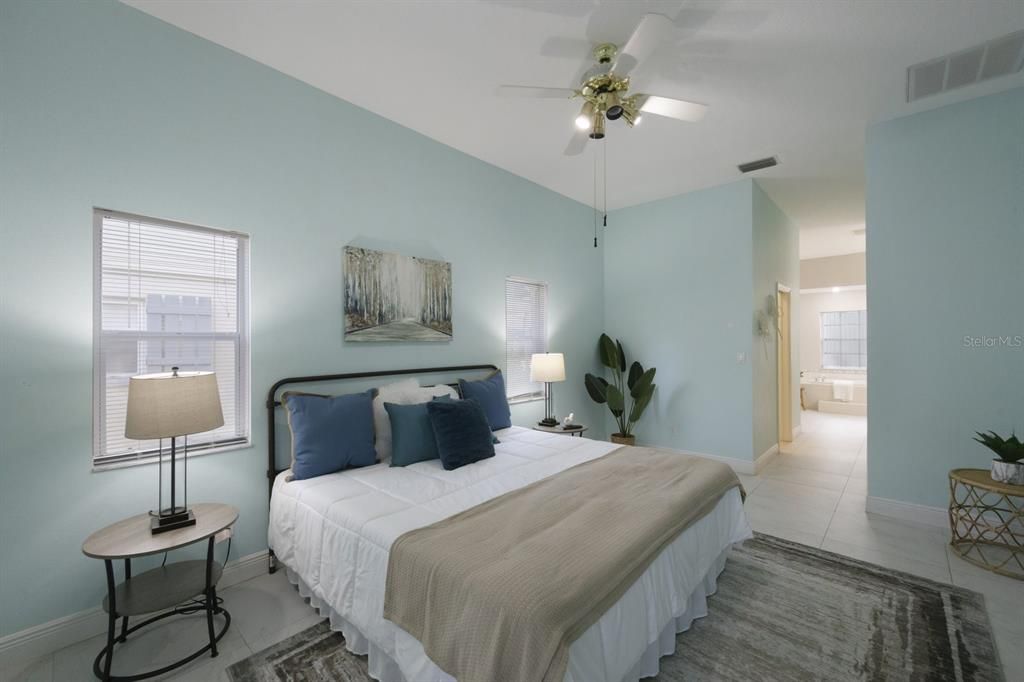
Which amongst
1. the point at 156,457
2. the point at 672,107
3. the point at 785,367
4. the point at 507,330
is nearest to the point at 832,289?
the point at 785,367

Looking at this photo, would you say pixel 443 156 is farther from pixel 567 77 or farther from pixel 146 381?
pixel 146 381

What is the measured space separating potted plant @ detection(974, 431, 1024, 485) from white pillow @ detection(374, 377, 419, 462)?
3.76 metres

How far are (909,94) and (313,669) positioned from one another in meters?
4.99

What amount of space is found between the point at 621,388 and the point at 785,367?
98.6 inches

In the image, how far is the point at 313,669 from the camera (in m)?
1.81

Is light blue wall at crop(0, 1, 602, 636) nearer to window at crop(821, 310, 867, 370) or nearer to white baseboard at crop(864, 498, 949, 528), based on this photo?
white baseboard at crop(864, 498, 949, 528)

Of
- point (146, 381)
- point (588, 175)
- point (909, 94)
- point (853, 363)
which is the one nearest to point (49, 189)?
point (146, 381)

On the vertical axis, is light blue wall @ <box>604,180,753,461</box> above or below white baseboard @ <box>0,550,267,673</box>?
above

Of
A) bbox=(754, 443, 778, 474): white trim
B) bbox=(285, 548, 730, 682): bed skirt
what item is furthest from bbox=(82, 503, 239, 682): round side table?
bbox=(754, 443, 778, 474): white trim

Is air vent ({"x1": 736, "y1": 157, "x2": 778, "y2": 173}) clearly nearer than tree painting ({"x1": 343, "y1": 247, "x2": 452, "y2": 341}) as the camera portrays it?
No

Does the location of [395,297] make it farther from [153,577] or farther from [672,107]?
[672,107]

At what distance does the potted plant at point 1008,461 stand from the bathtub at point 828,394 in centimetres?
626

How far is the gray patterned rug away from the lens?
1.79m

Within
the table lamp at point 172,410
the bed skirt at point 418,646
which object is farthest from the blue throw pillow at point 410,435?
the table lamp at point 172,410
